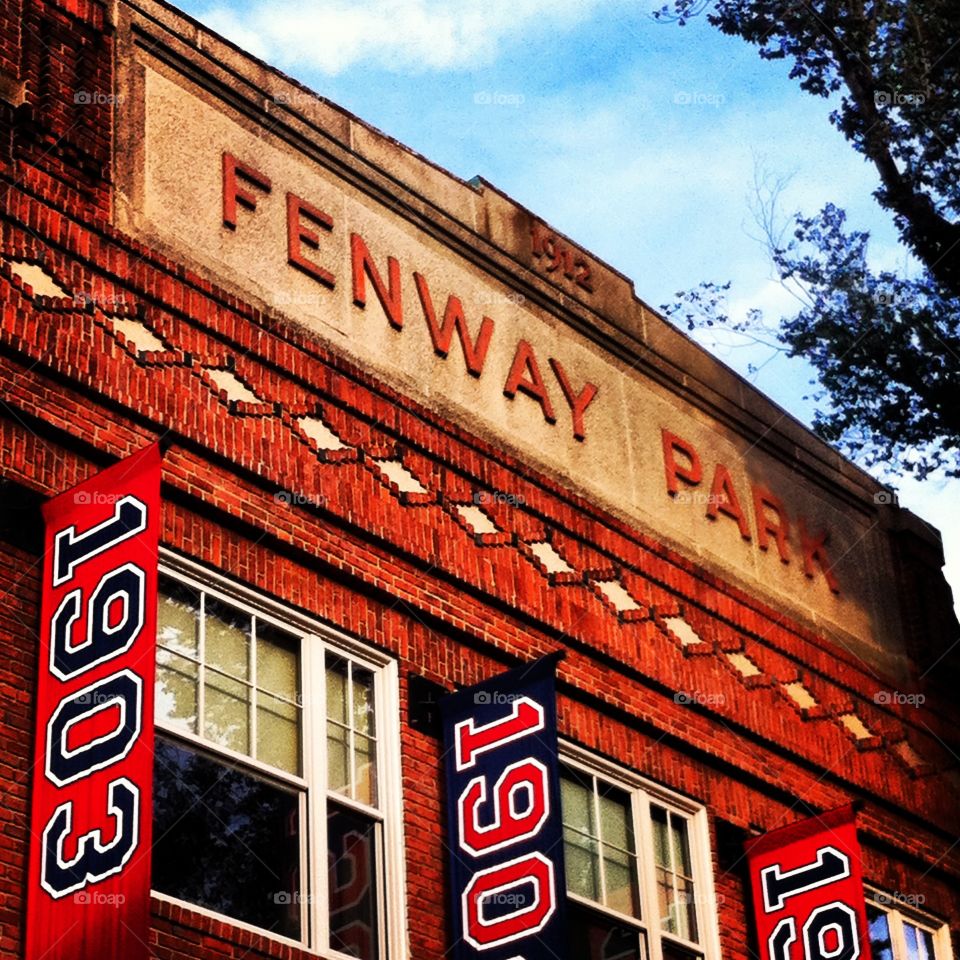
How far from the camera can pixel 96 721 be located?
11.5 metres

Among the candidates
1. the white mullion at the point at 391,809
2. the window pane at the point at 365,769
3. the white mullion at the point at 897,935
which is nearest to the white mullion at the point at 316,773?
the window pane at the point at 365,769

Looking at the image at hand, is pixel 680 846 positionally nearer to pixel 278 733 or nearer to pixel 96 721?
pixel 278 733

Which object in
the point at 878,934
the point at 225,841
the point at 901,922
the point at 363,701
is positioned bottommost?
the point at 225,841

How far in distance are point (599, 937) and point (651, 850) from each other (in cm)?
99

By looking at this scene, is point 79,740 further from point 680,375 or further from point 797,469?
point 797,469

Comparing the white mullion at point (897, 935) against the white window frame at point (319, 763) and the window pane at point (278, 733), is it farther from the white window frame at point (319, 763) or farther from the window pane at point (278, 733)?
the window pane at point (278, 733)

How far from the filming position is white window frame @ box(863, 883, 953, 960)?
59.7 ft

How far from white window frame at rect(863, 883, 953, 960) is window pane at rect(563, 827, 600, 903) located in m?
3.32

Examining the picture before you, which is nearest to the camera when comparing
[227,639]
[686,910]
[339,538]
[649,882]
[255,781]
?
[255,781]

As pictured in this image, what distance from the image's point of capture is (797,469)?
2077cm

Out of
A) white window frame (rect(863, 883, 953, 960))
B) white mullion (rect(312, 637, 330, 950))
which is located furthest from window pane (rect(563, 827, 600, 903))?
white window frame (rect(863, 883, 953, 960))

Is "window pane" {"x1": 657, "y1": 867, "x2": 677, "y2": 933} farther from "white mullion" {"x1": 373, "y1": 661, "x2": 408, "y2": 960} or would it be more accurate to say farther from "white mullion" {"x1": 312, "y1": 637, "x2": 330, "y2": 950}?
"white mullion" {"x1": 312, "y1": 637, "x2": 330, "y2": 950}

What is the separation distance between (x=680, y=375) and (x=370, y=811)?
686 cm

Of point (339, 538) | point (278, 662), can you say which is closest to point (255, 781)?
point (278, 662)
